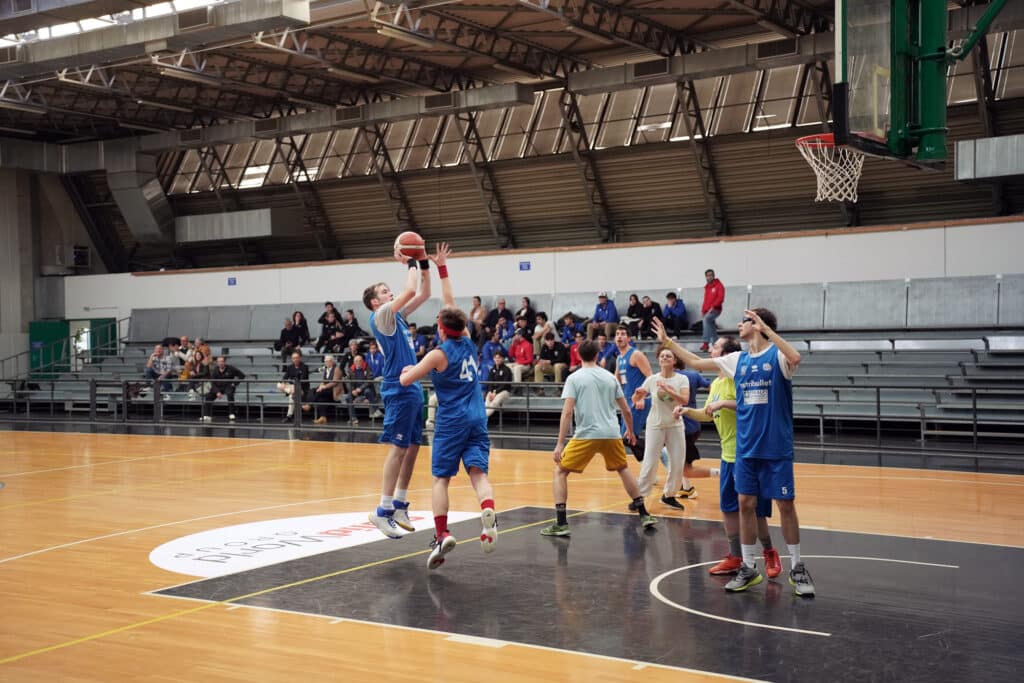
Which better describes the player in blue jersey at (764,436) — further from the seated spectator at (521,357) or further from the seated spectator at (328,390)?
the seated spectator at (328,390)

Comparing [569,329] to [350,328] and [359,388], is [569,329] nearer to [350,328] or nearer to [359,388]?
[359,388]

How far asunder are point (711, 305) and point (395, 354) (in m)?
13.2

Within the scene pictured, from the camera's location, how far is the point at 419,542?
9281 mm

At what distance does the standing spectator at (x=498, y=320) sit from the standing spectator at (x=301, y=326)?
4.95 m

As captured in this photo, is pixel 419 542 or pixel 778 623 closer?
pixel 778 623

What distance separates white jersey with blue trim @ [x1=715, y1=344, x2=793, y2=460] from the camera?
7082 millimetres

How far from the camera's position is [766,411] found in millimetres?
7102

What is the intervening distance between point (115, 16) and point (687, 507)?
1384 cm

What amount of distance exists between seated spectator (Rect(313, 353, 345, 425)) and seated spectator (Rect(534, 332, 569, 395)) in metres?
4.26

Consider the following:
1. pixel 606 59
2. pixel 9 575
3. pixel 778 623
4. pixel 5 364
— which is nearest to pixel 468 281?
pixel 606 59

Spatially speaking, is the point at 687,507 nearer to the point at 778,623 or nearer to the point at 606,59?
the point at 778,623

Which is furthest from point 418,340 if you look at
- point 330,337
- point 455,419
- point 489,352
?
point 455,419

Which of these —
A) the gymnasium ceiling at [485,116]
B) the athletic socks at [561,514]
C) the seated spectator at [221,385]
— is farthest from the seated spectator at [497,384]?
the athletic socks at [561,514]

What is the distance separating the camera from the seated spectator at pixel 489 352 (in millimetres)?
21781
